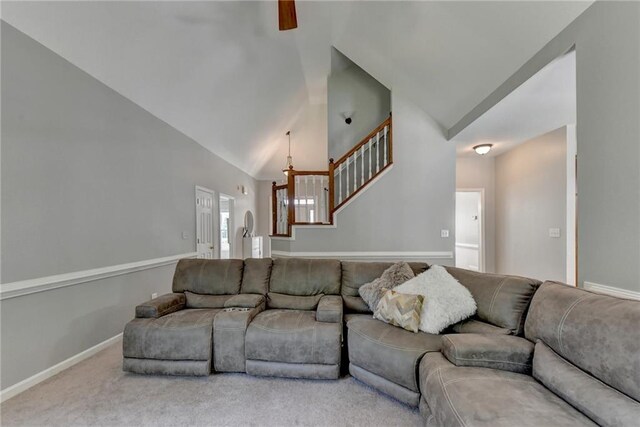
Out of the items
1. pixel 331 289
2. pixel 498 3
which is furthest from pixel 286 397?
pixel 498 3

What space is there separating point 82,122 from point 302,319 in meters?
2.77

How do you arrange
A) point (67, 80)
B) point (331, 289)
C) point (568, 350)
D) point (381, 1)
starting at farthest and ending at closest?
point (381, 1) → point (331, 289) → point (67, 80) → point (568, 350)

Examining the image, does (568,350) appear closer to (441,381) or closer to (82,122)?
(441,381)

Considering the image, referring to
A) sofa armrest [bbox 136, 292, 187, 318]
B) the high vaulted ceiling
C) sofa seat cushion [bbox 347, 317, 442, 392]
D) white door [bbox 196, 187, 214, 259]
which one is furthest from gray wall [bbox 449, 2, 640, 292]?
white door [bbox 196, 187, 214, 259]

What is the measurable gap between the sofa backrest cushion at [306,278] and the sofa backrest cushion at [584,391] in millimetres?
1703

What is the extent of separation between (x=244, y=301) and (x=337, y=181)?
2.77 meters

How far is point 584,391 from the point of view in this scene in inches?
49.4

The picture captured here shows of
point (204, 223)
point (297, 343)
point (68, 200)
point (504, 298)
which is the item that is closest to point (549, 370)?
point (504, 298)

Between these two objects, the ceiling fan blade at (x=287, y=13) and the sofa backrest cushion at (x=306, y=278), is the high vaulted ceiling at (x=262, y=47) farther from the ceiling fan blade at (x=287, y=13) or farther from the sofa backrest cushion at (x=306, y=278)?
the sofa backrest cushion at (x=306, y=278)

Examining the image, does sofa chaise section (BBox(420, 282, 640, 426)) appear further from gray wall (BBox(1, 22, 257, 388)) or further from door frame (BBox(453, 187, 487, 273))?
door frame (BBox(453, 187, 487, 273))

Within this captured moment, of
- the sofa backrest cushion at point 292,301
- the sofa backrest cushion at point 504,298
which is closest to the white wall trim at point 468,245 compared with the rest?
the sofa backrest cushion at point 504,298

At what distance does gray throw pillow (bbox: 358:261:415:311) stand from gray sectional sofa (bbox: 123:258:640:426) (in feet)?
0.40

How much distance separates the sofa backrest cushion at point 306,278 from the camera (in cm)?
287

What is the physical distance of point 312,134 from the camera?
781 centimetres
